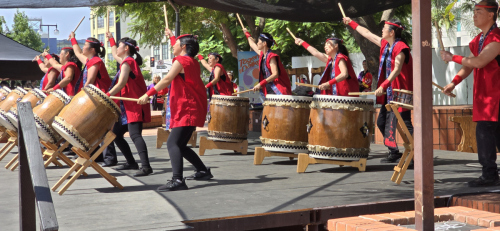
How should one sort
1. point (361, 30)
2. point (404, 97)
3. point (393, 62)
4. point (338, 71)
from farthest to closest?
point (338, 71), point (361, 30), point (393, 62), point (404, 97)

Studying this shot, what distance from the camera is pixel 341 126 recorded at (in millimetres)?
6723

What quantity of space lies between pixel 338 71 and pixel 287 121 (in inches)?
33.9

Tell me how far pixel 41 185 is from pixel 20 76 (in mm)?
11293

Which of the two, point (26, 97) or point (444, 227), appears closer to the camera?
point (444, 227)

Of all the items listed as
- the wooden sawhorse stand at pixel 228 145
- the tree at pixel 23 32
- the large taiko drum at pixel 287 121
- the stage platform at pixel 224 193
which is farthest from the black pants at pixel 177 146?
the tree at pixel 23 32

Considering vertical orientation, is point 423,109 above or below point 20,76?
below

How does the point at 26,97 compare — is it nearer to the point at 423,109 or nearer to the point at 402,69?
the point at 402,69

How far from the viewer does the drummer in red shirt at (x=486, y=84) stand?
5.42m

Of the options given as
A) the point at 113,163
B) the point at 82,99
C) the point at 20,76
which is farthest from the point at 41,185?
the point at 20,76

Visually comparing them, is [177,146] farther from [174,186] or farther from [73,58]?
[73,58]

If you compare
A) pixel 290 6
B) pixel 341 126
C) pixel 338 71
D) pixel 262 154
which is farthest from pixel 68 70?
pixel 341 126

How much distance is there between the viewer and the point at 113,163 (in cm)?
816

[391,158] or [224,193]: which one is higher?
[391,158]

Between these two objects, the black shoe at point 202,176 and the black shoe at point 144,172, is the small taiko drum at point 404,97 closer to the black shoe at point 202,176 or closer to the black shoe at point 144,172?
the black shoe at point 202,176
